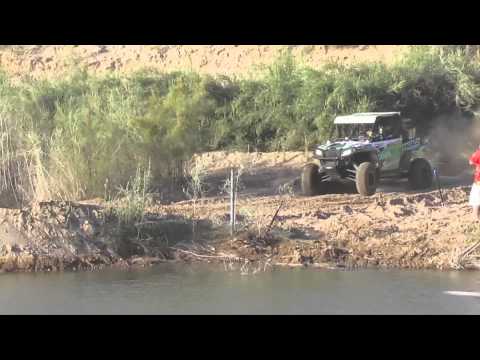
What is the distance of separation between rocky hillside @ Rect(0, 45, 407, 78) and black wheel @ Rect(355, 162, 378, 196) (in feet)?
49.6

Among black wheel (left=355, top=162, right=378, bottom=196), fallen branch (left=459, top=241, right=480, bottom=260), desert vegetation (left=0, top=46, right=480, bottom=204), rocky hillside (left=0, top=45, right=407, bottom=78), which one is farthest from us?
rocky hillside (left=0, top=45, right=407, bottom=78)

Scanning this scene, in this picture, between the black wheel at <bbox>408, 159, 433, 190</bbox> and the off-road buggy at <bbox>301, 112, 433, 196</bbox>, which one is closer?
the off-road buggy at <bbox>301, 112, 433, 196</bbox>

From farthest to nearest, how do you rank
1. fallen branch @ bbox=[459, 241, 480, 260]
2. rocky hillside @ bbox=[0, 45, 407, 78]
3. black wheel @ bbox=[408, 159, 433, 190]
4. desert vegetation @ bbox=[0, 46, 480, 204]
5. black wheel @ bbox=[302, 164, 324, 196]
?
rocky hillside @ bbox=[0, 45, 407, 78]
black wheel @ bbox=[408, 159, 433, 190]
black wheel @ bbox=[302, 164, 324, 196]
desert vegetation @ bbox=[0, 46, 480, 204]
fallen branch @ bbox=[459, 241, 480, 260]

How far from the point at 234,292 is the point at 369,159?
18.2 feet

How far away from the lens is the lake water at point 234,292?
35.6 feet

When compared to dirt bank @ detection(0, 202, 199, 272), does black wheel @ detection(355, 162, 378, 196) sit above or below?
above

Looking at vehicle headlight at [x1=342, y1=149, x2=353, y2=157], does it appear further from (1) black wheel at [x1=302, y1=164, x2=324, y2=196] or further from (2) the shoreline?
(2) the shoreline

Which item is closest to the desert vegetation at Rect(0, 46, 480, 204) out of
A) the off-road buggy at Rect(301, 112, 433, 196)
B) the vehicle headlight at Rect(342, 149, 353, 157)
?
the off-road buggy at Rect(301, 112, 433, 196)

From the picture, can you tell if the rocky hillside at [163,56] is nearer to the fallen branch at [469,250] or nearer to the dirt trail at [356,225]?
the dirt trail at [356,225]

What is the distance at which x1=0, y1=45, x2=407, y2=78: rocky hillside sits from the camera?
32.2m

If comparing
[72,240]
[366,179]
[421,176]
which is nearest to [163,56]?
[421,176]

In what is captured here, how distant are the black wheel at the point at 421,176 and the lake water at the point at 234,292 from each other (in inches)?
164

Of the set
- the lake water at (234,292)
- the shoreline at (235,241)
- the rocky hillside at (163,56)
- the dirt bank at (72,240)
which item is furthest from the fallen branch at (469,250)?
the rocky hillside at (163,56)

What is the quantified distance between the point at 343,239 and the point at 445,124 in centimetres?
748
